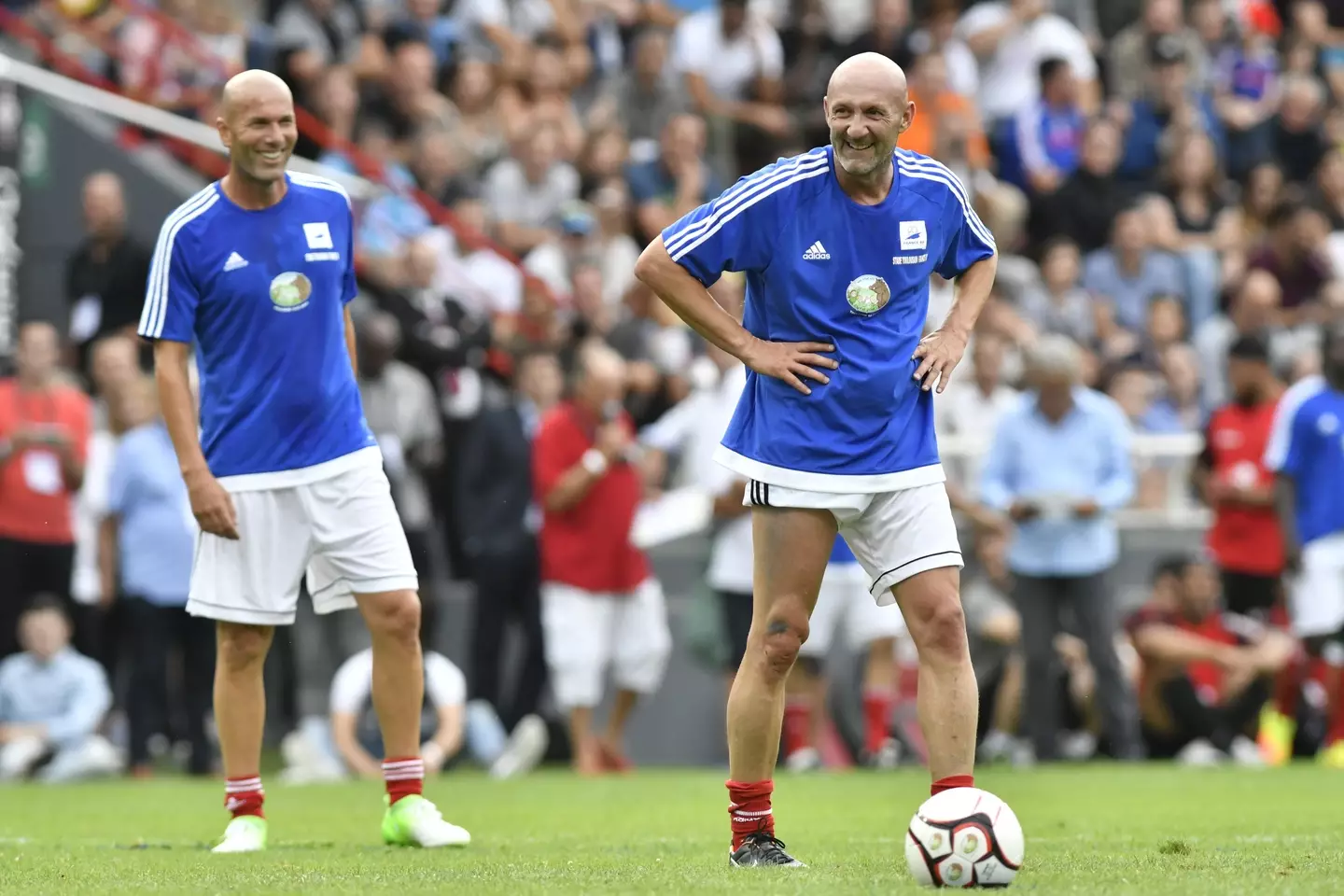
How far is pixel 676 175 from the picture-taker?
1928cm

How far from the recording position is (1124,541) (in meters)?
17.4

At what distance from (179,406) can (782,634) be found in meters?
2.50

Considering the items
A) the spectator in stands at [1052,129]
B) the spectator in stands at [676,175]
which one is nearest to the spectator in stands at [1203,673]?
the spectator in stands at [676,175]

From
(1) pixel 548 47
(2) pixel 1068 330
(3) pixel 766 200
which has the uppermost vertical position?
(1) pixel 548 47

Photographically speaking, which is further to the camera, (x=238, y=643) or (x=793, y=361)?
(x=238, y=643)

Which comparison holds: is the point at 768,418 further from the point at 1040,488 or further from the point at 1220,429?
the point at 1220,429

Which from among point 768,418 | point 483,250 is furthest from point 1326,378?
point 768,418

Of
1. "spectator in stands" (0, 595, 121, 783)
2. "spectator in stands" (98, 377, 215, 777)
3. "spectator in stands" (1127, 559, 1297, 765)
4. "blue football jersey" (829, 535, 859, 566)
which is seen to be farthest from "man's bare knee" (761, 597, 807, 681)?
"spectator in stands" (1127, 559, 1297, 765)

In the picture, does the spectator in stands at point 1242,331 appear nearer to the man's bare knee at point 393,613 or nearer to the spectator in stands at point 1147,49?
the spectator in stands at point 1147,49

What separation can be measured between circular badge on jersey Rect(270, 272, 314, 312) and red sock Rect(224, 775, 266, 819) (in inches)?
70.1

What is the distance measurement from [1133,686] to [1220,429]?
2078 mm

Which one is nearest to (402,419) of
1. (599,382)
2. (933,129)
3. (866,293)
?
(599,382)

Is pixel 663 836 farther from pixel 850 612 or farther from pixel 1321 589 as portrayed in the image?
pixel 1321 589

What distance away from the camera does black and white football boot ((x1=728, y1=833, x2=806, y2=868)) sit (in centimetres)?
727
